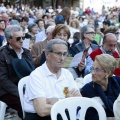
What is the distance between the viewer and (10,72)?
13.7 feet

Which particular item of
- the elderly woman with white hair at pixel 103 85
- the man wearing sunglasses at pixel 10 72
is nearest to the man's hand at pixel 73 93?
the elderly woman with white hair at pixel 103 85

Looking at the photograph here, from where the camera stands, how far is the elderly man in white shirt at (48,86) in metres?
2.86

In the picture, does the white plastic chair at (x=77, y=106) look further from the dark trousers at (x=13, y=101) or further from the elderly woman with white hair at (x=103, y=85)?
the dark trousers at (x=13, y=101)

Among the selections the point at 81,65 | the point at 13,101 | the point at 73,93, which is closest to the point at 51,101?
the point at 73,93

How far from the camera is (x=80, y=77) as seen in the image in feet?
15.3

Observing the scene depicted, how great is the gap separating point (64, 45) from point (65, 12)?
7796 millimetres

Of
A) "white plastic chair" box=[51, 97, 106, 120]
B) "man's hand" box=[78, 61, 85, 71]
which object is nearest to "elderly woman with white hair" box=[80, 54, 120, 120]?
"white plastic chair" box=[51, 97, 106, 120]

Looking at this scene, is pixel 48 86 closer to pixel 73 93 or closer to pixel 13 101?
pixel 73 93

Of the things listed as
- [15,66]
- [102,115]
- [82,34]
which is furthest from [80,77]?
[102,115]

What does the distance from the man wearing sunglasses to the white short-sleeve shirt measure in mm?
1168

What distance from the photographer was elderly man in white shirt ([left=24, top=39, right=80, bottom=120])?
2.86 m

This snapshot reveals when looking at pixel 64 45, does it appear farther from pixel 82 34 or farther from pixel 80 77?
pixel 82 34

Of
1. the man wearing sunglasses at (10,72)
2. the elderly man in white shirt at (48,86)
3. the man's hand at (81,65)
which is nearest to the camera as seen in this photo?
the elderly man in white shirt at (48,86)

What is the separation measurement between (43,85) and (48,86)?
0.06m
